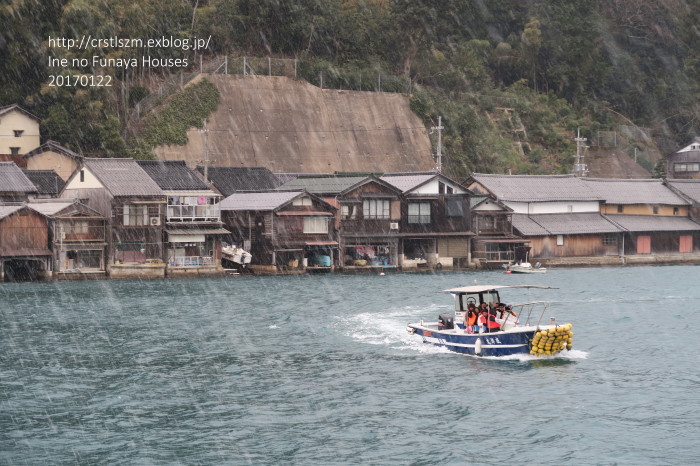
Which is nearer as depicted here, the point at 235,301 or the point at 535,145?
the point at 235,301

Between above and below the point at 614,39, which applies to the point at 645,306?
below

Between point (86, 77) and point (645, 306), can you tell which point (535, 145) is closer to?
point (86, 77)

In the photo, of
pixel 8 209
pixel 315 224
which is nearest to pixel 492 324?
pixel 315 224

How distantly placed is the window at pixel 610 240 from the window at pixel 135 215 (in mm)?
38114

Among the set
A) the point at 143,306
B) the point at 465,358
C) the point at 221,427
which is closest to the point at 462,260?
the point at 143,306

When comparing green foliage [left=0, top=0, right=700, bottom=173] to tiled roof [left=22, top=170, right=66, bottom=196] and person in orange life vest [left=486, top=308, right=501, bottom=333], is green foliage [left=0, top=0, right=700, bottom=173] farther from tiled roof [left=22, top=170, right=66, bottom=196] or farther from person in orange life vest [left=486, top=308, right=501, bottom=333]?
person in orange life vest [left=486, top=308, right=501, bottom=333]

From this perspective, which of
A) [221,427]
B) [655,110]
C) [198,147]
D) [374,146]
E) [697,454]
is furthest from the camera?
[655,110]

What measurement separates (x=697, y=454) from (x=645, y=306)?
96.7ft

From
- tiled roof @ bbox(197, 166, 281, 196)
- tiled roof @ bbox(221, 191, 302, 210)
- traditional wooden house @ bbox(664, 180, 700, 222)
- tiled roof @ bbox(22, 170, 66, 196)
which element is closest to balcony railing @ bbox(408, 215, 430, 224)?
tiled roof @ bbox(221, 191, 302, 210)

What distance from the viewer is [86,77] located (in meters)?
77.5

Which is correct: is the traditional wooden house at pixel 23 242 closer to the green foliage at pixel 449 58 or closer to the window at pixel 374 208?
the green foliage at pixel 449 58

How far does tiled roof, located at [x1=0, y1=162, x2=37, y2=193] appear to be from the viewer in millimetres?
68812

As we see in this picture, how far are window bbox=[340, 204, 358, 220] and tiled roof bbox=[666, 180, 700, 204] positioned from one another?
3311cm

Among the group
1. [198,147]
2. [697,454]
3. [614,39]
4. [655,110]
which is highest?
[614,39]
